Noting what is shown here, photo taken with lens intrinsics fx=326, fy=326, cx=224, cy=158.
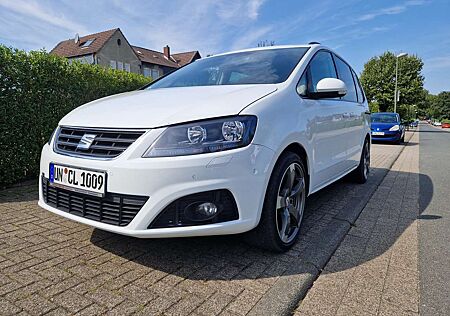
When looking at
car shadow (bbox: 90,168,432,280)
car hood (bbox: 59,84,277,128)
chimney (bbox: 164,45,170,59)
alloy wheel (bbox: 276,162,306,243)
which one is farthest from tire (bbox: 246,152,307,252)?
chimney (bbox: 164,45,170,59)

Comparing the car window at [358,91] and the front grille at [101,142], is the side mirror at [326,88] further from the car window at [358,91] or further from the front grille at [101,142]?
the car window at [358,91]

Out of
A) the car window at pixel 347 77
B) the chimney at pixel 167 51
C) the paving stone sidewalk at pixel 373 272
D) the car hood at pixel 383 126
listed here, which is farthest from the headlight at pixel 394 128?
the chimney at pixel 167 51

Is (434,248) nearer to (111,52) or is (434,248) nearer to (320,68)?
(320,68)

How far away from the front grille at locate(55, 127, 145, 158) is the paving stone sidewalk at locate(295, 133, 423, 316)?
1.44 metres

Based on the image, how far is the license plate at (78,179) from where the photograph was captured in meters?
2.07

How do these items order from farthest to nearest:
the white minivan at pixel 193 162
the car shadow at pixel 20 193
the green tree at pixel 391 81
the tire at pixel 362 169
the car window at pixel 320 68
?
the green tree at pixel 391 81 → the tire at pixel 362 169 → the car shadow at pixel 20 193 → the car window at pixel 320 68 → the white minivan at pixel 193 162

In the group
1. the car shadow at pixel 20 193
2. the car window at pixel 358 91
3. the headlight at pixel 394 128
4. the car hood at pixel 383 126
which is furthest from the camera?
the car hood at pixel 383 126

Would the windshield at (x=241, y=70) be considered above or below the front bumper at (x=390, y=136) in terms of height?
above

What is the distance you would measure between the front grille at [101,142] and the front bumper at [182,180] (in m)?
0.06

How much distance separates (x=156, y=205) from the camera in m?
1.97

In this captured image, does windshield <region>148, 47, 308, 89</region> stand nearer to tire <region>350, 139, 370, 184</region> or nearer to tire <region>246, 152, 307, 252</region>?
tire <region>246, 152, 307, 252</region>

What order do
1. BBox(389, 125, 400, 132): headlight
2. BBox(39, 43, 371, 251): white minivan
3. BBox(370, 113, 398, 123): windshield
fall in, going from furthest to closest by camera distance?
BBox(370, 113, 398, 123): windshield → BBox(389, 125, 400, 132): headlight → BBox(39, 43, 371, 251): white minivan

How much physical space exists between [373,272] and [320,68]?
2.07 metres

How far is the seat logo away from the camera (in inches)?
86.7
